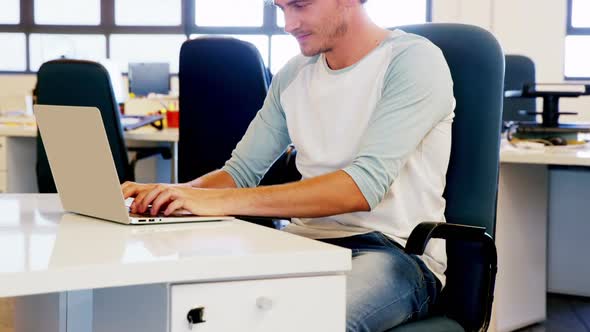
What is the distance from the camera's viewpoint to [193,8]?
27.2ft

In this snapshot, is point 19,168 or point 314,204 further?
point 19,168

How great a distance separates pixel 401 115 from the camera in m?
1.47

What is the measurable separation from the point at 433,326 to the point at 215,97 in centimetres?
200

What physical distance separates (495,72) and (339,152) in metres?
0.31

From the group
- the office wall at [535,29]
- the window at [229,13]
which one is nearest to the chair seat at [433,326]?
the office wall at [535,29]

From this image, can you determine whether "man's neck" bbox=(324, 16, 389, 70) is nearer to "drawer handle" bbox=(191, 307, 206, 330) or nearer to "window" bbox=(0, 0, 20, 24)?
"drawer handle" bbox=(191, 307, 206, 330)

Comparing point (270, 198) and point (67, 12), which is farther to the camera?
point (67, 12)

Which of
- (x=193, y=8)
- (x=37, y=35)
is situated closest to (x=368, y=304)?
(x=193, y=8)

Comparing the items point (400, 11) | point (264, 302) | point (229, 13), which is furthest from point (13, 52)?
point (264, 302)

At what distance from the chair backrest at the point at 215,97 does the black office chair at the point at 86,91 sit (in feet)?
0.87

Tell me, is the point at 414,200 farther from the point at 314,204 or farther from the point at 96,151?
the point at 96,151

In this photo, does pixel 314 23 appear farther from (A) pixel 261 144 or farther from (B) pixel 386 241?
(B) pixel 386 241

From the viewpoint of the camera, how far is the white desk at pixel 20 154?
3943mm

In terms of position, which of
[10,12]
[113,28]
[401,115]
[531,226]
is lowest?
[531,226]
